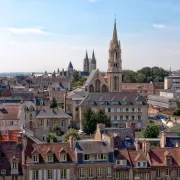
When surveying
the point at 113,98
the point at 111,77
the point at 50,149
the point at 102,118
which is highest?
the point at 111,77

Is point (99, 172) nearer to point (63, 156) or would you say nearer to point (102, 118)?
point (63, 156)

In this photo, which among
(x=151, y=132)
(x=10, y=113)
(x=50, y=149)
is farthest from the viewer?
(x=10, y=113)

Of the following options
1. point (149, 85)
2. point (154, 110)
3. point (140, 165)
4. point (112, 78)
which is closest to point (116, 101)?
point (112, 78)

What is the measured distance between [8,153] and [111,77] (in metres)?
76.4

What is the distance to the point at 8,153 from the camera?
43188 mm

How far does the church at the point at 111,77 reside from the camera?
381 feet

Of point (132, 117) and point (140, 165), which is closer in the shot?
point (140, 165)

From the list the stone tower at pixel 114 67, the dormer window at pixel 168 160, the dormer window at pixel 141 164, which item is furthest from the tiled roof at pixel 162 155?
the stone tower at pixel 114 67

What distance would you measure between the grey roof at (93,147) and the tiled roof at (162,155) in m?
4.63

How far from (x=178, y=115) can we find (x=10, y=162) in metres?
79.7

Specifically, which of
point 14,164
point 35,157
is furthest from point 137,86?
point 14,164

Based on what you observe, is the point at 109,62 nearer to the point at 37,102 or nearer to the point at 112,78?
the point at 112,78

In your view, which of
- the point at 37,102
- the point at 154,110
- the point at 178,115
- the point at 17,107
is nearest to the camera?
the point at 17,107

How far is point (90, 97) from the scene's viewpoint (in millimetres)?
98438
